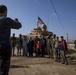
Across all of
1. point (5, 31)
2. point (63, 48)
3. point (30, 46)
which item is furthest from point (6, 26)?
point (30, 46)

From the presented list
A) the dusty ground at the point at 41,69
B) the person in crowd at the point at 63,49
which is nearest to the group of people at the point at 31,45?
the person in crowd at the point at 63,49

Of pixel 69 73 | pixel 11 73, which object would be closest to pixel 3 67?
pixel 11 73

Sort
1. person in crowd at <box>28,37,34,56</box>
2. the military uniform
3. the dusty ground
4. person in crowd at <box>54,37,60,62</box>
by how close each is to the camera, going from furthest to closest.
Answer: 1. person in crowd at <box>28,37,34,56</box>
2. person in crowd at <box>54,37,60,62</box>
3. the dusty ground
4. the military uniform

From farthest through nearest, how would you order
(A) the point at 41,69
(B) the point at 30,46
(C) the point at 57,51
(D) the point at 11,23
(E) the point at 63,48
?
(B) the point at 30,46
(C) the point at 57,51
(E) the point at 63,48
(A) the point at 41,69
(D) the point at 11,23

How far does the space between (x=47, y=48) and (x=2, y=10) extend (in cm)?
1226

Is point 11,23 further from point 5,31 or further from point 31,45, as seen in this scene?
point 31,45

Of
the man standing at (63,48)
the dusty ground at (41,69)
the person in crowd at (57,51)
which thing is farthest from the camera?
the person in crowd at (57,51)

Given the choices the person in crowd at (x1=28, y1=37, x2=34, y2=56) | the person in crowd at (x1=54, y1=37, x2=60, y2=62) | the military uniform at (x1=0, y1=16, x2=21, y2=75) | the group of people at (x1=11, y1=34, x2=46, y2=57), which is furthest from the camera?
the person in crowd at (x1=28, y1=37, x2=34, y2=56)

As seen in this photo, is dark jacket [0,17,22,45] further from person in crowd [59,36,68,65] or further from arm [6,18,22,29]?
person in crowd [59,36,68,65]

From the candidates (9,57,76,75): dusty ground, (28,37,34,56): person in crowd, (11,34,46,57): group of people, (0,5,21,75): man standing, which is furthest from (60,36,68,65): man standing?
(0,5,21,75): man standing

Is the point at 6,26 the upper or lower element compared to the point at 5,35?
upper

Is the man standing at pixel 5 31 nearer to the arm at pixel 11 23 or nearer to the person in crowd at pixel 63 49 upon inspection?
the arm at pixel 11 23

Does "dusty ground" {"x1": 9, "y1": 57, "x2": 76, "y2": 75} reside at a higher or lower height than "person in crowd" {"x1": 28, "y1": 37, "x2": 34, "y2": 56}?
lower

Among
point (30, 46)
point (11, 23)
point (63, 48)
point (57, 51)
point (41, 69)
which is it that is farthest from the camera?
point (30, 46)
